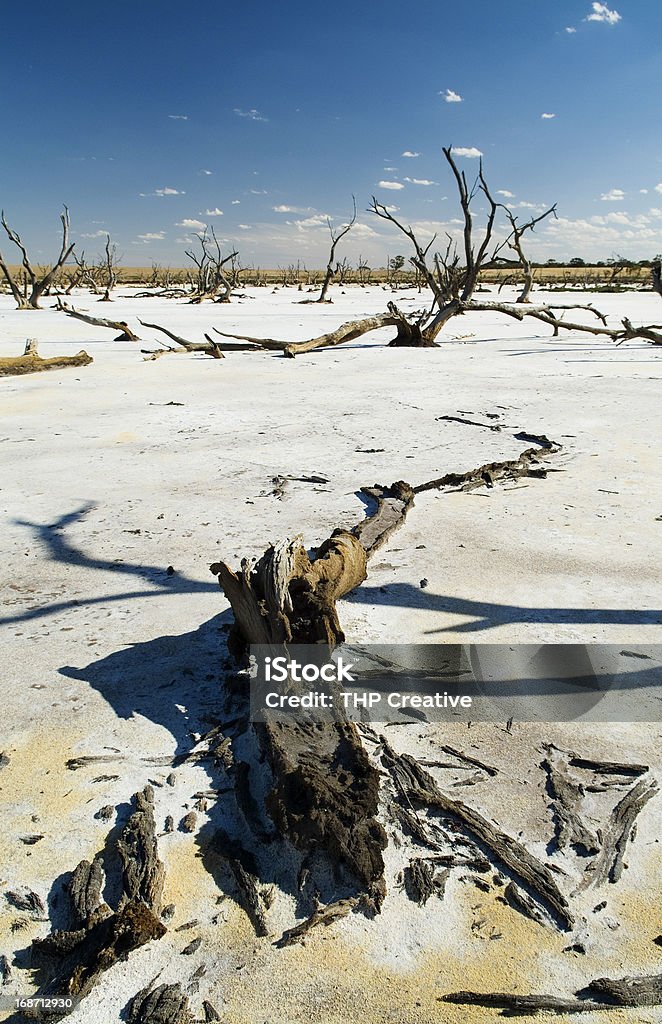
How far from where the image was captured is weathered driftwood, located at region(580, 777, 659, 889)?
5.43 ft

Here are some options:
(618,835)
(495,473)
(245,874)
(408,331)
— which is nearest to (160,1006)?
(245,874)

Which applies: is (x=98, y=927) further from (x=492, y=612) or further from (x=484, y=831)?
(x=492, y=612)

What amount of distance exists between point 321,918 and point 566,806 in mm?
731

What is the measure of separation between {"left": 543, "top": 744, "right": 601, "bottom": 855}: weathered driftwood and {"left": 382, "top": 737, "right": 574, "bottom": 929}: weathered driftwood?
0.12m

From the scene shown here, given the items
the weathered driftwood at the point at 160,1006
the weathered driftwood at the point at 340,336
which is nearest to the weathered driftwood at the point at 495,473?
the weathered driftwood at the point at 160,1006

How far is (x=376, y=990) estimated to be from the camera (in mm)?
1391

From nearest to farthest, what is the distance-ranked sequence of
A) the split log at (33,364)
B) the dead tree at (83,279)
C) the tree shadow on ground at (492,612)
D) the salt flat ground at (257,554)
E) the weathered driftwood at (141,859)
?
the salt flat ground at (257,554) → the weathered driftwood at (141,859) → the tree shadow on ground at (492,612) → the split log at (33,364) → the dead tree at (83,279)

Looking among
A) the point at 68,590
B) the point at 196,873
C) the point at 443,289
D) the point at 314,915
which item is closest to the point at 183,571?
the point at 68,590

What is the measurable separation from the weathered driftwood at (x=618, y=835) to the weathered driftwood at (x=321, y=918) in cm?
55

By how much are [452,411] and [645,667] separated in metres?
4.42

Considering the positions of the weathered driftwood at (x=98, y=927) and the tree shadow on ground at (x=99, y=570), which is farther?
the tree shadow on ground at (x=99, y=570)

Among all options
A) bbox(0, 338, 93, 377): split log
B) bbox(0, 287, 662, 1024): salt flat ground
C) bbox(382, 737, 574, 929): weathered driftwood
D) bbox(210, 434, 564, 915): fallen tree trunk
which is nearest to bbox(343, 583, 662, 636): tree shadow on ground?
bbox(0, 287, 662, 1024): salt flat ground

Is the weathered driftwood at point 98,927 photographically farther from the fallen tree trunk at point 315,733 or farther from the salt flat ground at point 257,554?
the fallen tree trunk at point 315,733

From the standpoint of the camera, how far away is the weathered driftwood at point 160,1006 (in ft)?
4.31
